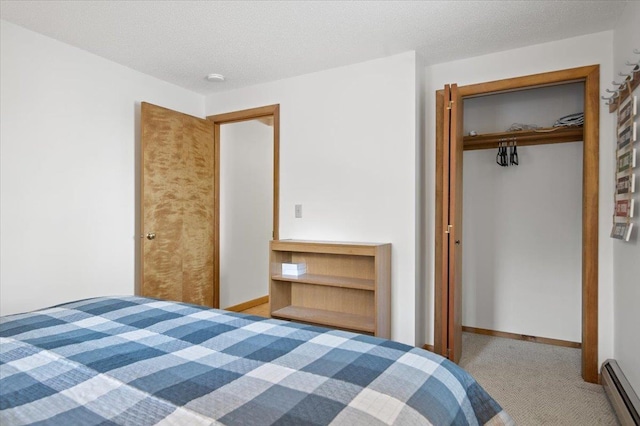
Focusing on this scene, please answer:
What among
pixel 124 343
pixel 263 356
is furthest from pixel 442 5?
pixel 124 343

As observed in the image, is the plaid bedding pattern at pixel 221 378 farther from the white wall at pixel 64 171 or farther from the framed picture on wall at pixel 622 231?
the framed picture on wall at pixel 622 231

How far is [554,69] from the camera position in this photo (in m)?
2.78

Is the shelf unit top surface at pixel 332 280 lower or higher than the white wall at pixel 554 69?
lower

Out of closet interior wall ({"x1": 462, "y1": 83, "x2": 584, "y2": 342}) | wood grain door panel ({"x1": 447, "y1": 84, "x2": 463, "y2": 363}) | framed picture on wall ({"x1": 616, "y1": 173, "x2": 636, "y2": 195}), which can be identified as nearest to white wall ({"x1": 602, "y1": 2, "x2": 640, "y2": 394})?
framed picture on wall ({"x1": 616, "y1": 173, "x2": 636, "y2": 195})

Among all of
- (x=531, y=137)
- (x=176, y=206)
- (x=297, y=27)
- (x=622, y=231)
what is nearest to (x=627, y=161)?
(x=622, y=231)

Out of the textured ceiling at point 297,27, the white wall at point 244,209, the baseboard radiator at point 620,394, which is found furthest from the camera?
the white wall at point 244,209

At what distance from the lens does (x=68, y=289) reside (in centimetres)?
284

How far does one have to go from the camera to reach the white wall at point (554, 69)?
2.59 metres

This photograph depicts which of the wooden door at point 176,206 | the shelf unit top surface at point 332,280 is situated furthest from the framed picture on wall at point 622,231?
the wooden door at point 176,206

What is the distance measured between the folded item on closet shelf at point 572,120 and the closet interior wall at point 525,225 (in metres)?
0.32

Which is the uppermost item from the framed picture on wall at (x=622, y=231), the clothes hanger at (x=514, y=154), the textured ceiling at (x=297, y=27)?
the textured ceiling at (x=297, y=27)

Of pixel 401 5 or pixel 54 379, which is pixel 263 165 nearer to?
pixel 401 5

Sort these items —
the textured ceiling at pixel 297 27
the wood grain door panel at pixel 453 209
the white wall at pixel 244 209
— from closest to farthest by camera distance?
the textured ceiling at pixel 297 27, the wood grain door panel at pixel 453 209, the white wall at pixel 244 209

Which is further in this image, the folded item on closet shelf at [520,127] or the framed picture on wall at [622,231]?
the folded item on closet shelf at [520,127]
